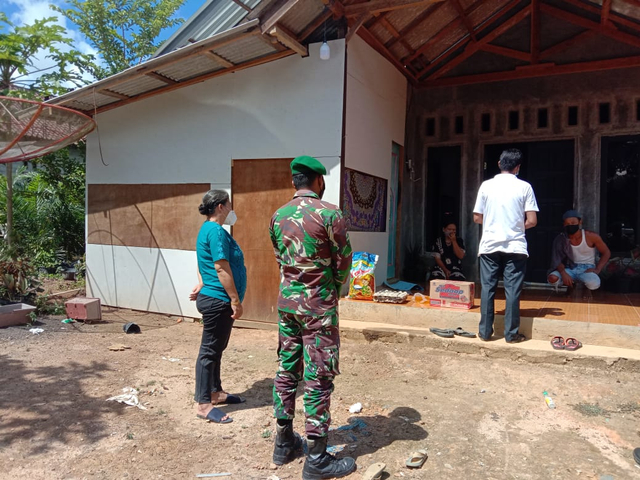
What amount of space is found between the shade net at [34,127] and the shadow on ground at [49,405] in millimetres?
2905

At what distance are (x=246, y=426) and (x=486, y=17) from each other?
703cm

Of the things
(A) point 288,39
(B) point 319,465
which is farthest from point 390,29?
(B) point 319,465

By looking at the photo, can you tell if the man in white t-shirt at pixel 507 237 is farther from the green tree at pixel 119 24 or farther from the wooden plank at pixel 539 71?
the green tree at pixel 119 24

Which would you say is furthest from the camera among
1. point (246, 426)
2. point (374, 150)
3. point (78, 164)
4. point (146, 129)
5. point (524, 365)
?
point (78, 164)

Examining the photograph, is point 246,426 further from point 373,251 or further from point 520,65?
point 520,65

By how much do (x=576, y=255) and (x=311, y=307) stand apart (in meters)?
5.08

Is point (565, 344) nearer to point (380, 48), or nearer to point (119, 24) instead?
point (380, 48)

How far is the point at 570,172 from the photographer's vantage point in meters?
7.75

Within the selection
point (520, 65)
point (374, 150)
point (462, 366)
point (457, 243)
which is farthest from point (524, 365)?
point (520, 65)

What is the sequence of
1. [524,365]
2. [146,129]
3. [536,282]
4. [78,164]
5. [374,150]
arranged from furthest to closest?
1. [78,164]
2. [536,282]
3. [146,129]
4. [374,150]
5. [524,365]

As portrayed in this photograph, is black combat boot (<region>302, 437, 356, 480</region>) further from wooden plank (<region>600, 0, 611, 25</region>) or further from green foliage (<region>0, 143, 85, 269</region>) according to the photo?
green foliage (<region>0, 143, 85, 269</region>)

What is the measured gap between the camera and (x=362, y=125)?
647 centimetres

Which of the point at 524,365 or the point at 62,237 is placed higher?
the point at 62,237

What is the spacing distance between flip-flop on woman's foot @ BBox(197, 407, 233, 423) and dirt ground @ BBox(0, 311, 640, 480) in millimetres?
58
